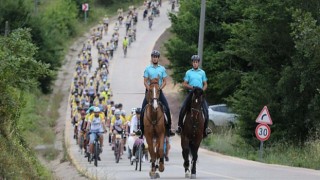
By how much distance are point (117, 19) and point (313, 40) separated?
77.6 metres

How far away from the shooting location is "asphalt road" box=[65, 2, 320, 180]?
22.5 metres

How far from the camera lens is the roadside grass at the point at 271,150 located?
28078 millimetres

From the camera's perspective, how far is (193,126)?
67.1ft

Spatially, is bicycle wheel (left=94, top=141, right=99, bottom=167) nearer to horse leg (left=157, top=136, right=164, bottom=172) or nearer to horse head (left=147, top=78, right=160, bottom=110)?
horse leg (left=157, top=136, right=164, bottom=172)

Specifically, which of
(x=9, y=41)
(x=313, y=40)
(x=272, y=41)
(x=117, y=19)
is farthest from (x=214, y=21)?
(x=117, y=19)

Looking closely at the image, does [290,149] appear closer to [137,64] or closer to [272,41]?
[272,41]

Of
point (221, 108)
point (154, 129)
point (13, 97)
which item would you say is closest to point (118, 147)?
point (13, 97)

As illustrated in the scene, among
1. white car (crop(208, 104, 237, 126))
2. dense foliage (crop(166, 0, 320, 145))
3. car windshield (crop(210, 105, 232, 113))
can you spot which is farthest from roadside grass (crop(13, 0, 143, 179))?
car windshield (crop(210, 105, 232, 113))

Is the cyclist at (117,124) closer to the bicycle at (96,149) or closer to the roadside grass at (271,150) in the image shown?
the bicycle at (96,149)

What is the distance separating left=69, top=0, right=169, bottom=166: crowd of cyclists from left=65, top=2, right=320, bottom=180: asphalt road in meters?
0.68

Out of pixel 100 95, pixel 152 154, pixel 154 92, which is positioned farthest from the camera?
pixel 100 95

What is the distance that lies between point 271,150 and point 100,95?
23434mm

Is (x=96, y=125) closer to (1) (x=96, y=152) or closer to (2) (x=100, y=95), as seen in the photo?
(1) (x=96, y=152)

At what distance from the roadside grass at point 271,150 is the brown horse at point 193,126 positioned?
666cm
